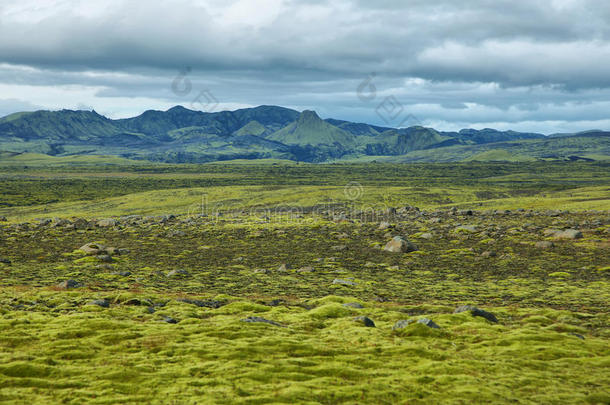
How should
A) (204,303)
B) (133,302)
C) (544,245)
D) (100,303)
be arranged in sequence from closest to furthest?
(100,303), (133,302), (204,303), (544,245)

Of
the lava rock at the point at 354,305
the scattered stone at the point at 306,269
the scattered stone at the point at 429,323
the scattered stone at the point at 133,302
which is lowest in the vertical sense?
the scattered stone at the point at 306,269

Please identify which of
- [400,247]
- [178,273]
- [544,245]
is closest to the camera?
[178,273]

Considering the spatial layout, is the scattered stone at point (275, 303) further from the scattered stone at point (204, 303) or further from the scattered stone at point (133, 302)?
the scattered stone at point (133, 302)

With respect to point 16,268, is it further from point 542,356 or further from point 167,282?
point 542,356

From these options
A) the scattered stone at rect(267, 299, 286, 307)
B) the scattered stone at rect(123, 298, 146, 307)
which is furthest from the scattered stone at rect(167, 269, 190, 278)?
the scattered stone at rect(267, 299, 286, 307)

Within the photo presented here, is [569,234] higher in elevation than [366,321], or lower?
lower

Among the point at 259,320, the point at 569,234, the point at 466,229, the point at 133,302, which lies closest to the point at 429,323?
the point at 259,320

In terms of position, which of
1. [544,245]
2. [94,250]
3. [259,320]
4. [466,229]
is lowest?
[94,250]

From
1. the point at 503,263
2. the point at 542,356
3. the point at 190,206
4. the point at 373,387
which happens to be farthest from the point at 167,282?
the point at 190,206

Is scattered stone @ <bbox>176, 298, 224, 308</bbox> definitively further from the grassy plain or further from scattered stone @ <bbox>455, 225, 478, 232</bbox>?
scattered stone @ <bbox>455, 225, 478, 232</bbox>

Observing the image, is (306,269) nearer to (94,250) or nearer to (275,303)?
(275,303)

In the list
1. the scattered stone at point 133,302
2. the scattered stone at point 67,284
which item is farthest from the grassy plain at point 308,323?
the scattered stone at point 67,284

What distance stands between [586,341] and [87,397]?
22810 mm

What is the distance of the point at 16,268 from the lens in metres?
43.8
